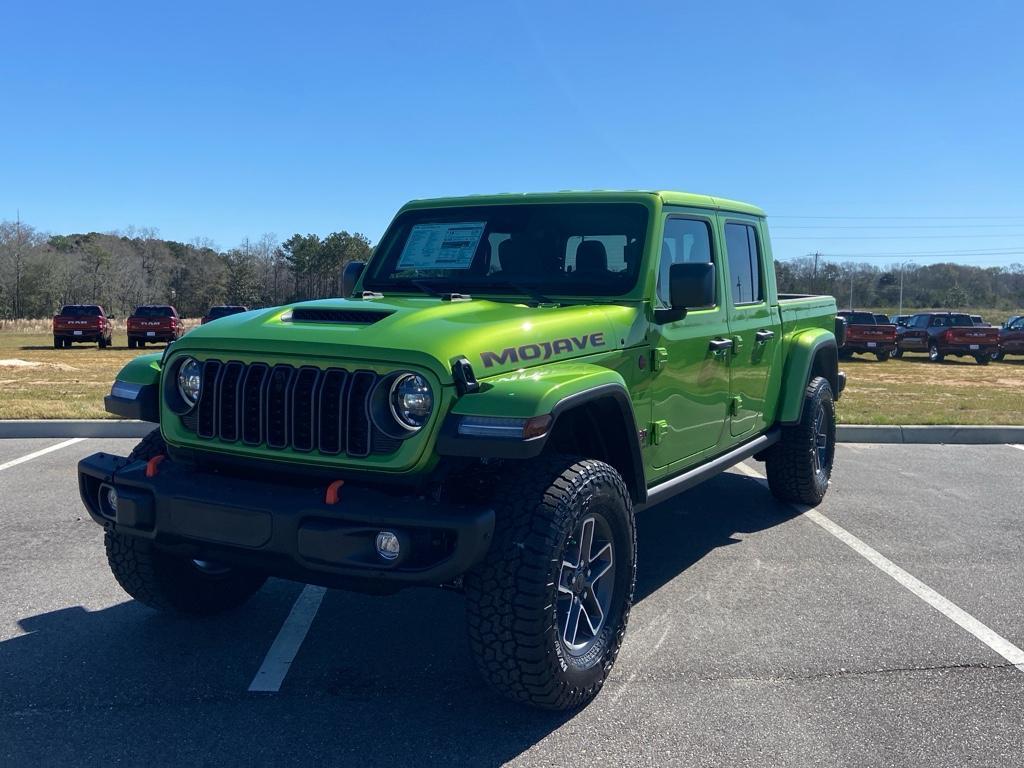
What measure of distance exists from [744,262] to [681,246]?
1.03 m

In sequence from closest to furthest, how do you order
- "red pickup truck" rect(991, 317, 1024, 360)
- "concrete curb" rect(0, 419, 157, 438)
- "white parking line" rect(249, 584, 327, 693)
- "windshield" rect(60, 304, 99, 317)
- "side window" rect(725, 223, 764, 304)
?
1. "white parking line" rect(249, 584, 327, 693)
2. "side window" rect(725, 223, 764, 304)
3. "concrete curb" rect(0, 419, 157, 438)
4. "red pickup truck" rect(991, 317, 1024, 360)
5. "windshield" rect(60, 304, 99, 317)

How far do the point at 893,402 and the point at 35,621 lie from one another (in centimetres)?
1140

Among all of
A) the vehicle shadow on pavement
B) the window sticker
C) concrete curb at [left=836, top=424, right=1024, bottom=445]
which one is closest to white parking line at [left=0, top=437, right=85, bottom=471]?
the vehicle shadow on pavement

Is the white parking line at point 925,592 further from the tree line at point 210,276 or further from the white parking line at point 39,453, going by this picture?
the tree line at point 210,276

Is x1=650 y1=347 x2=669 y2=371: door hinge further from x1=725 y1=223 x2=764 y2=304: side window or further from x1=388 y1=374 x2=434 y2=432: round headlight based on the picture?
x1=388 y1=374 x2=434 y2=432: round headlight

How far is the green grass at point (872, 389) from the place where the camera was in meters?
10.3

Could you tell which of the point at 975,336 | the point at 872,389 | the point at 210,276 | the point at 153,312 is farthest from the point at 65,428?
the point at 210,276

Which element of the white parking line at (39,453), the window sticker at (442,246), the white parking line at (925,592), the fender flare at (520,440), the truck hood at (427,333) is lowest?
the white parking line at (925,592)

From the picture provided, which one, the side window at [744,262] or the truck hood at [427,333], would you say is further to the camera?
the side window at [744,262]

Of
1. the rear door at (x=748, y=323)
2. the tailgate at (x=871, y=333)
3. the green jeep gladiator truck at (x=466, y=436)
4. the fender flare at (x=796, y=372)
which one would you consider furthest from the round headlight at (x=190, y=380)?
the tailgate at (x=871, y=333)

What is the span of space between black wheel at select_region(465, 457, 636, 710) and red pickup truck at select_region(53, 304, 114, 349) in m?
28.2

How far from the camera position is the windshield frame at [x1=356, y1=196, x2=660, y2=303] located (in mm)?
4211

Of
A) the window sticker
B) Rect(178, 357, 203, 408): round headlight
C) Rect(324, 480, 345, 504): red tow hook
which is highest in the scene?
the window sticker

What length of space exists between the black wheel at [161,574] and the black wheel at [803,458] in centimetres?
387
